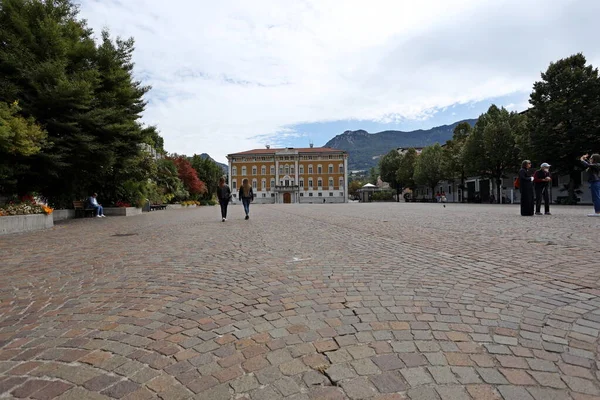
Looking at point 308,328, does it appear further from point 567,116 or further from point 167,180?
point 567,116

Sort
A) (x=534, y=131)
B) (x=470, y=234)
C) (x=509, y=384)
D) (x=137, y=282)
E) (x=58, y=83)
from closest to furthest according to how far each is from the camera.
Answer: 1. (x=509, y=384)
2. (x=137, y=282)
3. (x=470, y=234)
4. (x=58, y=83)
5. (x=534, y=131)

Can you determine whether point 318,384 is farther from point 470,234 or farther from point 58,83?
point 58,83

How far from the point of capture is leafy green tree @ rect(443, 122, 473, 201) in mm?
49438

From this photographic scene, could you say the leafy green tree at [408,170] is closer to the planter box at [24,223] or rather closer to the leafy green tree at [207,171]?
the leafy green tree at [207,171]

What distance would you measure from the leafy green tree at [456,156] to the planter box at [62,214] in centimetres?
4322

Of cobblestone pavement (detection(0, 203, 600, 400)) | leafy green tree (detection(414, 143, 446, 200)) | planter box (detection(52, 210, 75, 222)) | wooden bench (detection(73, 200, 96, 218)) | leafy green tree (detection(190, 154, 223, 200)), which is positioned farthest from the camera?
leafy green tree (detection(414, 143, 446, 200))

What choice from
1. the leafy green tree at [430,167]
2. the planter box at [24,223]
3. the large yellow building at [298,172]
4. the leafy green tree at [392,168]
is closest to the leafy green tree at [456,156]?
the leafy green tree at [430,167]

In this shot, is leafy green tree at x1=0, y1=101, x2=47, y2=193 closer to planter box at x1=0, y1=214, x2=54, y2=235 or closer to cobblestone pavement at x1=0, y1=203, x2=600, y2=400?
planter box at x1=0, y1=214, x2=54, y2=235

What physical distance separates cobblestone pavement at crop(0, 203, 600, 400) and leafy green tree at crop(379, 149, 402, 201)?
76898 millimetres

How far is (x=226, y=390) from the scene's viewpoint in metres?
1.98

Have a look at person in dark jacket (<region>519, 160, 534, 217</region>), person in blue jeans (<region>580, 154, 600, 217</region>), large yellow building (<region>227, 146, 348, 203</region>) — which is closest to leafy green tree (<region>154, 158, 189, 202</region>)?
person in dark jacket (<region>519, 160, 534, 217</region>)

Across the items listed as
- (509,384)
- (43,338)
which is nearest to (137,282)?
(43,338)

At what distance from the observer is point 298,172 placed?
101 m

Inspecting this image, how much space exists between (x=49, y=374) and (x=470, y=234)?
8.39 metres
